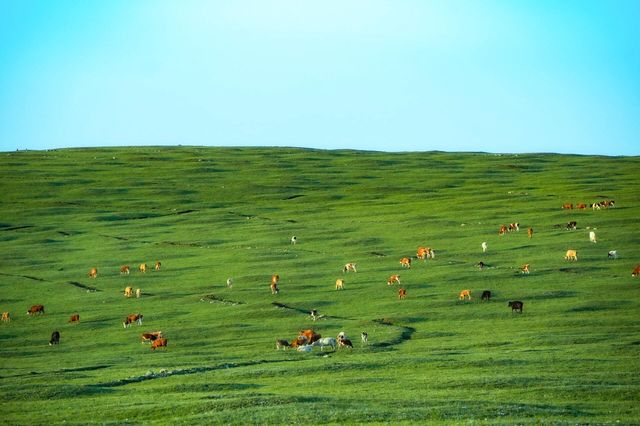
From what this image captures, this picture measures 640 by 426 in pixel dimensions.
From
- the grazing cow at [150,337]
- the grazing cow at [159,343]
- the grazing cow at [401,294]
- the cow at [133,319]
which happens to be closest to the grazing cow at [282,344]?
the grazing cow at [159,343]

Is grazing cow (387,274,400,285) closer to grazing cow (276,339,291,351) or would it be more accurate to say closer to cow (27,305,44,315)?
grazing cow (276,339,291,351)

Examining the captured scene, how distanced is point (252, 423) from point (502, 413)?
6.63 m

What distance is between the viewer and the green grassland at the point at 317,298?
2884 centimetres

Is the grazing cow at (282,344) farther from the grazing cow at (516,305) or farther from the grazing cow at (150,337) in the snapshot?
the grazing cow at (516,305)

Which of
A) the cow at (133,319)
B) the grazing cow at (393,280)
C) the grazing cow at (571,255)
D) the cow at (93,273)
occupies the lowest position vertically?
the cow at (133,319)

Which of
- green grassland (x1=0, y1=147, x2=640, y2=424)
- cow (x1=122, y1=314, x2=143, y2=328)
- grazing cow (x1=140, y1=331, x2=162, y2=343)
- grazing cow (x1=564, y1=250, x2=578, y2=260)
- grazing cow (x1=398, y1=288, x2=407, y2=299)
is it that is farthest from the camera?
grazing cow (x1=564, y1=250, x2=578, y2=260)

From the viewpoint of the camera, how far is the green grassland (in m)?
28.8

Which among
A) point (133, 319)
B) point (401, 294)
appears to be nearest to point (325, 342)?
point (133, 319)

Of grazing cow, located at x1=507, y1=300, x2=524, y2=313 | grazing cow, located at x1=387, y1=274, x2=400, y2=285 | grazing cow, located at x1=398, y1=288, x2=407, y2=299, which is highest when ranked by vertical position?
grazing cow, located at x1=387, y1=274, x2=400, y2=285

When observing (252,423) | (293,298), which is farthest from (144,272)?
(252,423)

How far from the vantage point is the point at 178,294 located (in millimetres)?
56375

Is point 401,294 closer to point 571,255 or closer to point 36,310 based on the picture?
point 571,255

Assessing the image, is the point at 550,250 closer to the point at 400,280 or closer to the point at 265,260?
the point at 400,280

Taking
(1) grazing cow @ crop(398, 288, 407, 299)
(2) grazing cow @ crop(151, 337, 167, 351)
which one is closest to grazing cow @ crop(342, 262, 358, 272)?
(1) grazing cow @ crop(398, 288, 407, 299)
